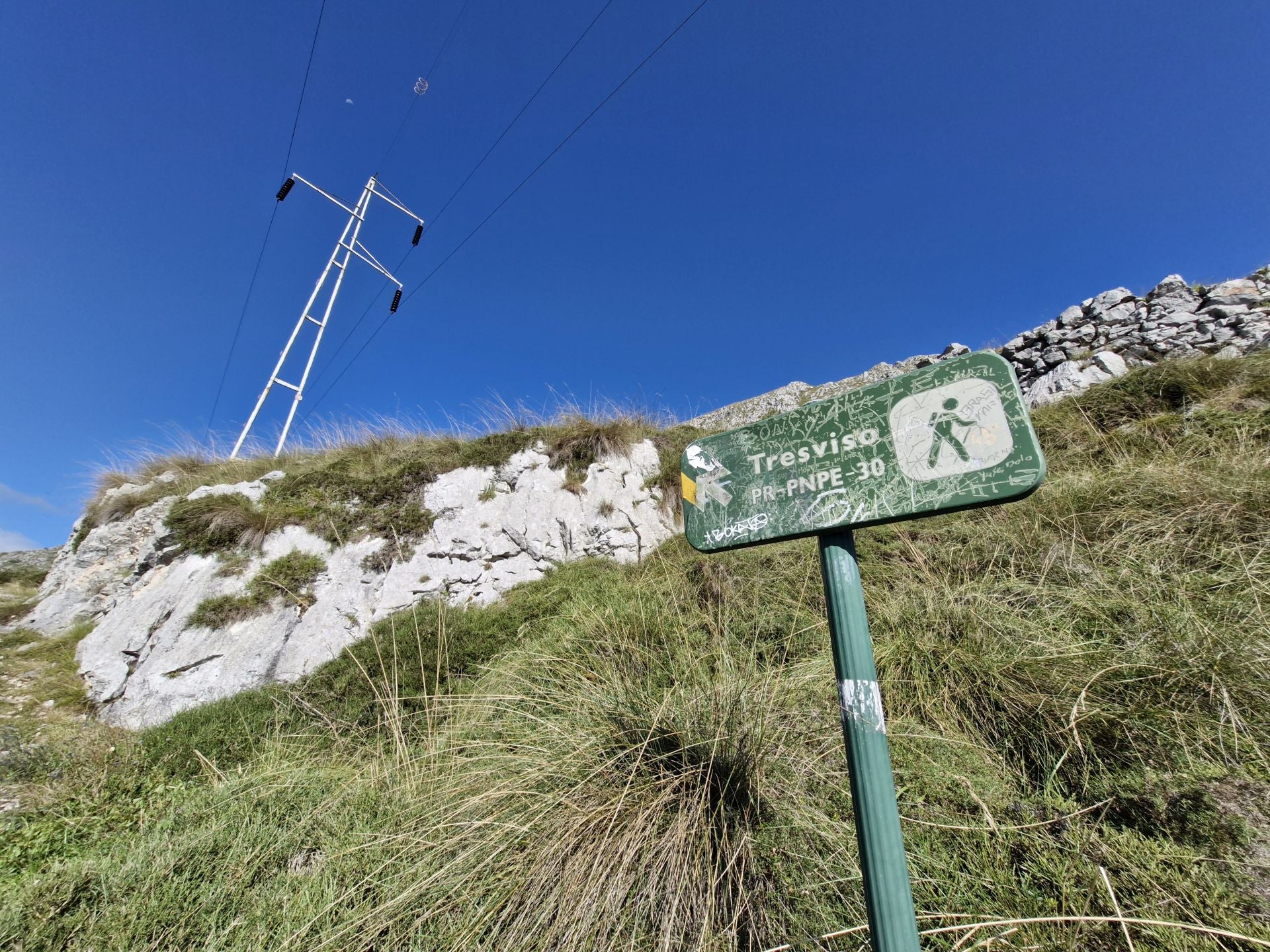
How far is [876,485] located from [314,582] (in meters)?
6.42

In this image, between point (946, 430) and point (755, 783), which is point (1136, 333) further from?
point (755, 783)

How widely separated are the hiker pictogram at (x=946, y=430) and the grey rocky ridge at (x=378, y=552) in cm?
490

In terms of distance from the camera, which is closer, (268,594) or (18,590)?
(268,594)

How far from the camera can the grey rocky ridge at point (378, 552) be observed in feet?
16.0

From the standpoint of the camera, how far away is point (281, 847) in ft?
7.20

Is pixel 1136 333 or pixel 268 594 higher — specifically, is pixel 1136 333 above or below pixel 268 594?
above

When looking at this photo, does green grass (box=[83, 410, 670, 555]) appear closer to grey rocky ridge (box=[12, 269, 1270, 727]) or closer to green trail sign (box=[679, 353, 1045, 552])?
grey rocky ridge (box=[12, 269, 1270, 727])

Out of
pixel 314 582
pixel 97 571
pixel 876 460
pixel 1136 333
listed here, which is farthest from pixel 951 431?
pixel 97 571

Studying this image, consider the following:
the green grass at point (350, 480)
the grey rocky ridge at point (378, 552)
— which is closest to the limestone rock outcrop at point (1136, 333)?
the grey rocky ridge at point (378, 552)

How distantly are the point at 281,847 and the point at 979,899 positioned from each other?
2.99m

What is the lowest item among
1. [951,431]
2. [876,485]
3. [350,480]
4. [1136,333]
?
[876,485]

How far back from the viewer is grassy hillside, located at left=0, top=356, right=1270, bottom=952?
5.10 ft

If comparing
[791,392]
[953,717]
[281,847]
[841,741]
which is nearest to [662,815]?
[841,741]

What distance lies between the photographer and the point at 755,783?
6.32 ft
